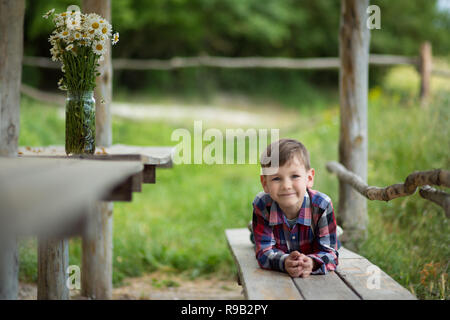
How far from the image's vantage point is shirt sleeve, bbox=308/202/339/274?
7.22ft

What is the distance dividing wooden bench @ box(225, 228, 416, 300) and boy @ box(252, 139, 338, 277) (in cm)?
7

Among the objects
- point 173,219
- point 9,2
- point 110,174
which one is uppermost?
point 9,2

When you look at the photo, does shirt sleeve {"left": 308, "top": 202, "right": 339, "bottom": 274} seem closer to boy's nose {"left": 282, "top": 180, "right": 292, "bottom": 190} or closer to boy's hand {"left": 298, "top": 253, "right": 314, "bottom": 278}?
boy's hand {"left": 298, "top": 253, "right": 314, "bottom": 278}

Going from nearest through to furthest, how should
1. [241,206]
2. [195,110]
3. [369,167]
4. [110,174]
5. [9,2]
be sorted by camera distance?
[110,174] → [9,2] → [369,167] → [241,206] → [195,110]

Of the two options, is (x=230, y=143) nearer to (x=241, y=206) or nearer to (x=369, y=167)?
(x=241, y=206)

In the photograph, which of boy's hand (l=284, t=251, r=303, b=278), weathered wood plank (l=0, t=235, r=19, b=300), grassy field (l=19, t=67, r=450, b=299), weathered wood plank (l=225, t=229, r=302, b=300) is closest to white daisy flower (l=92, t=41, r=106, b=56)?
weathered wood plank (l=0, t=235, r=19, b=300)

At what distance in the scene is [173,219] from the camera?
19.1ft

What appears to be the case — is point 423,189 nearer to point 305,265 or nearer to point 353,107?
point 305,265

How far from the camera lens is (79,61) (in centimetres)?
250

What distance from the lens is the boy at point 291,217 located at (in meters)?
2.24

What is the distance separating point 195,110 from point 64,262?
30.3ft

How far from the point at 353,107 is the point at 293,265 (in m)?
1.88

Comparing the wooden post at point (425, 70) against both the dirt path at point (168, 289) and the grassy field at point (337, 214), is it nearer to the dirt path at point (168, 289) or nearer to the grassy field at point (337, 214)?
the grassy field at point (337, 214)
